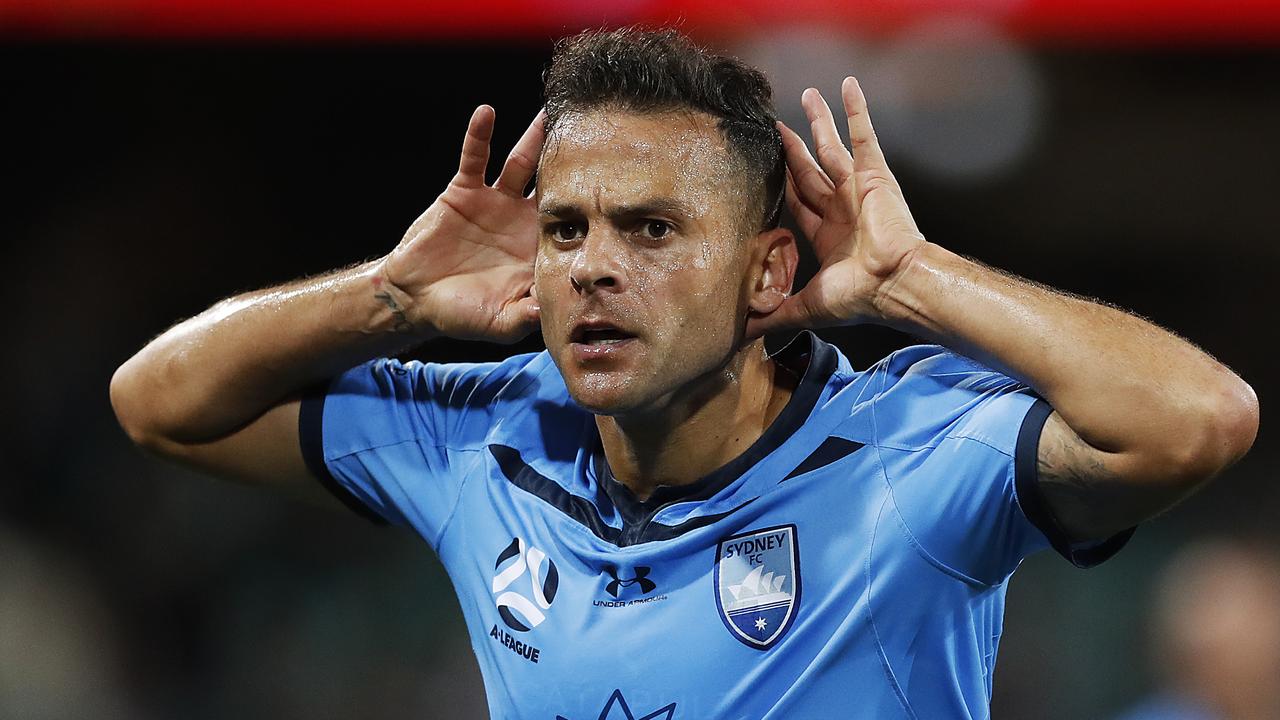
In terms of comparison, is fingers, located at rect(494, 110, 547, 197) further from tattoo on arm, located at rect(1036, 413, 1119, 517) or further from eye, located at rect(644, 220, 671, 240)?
tattoo on arm, located at rect(1036, 413, 1119, 517)

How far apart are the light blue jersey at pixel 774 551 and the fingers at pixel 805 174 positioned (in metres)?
0.32

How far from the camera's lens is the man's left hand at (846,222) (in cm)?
246

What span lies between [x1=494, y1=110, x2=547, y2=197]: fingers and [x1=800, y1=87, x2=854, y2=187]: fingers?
22.4 inches

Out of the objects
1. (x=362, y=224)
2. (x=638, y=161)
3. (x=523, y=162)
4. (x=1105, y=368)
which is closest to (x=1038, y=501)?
(x=1105, y=368)

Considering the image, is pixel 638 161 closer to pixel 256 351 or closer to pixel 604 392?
pixel 604 392

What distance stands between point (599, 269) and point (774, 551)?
2.07 feet

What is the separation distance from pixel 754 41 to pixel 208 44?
265cm

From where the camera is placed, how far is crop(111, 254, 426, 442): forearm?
2.82 m

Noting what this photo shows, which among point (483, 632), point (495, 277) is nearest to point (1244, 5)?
point (495, 277)

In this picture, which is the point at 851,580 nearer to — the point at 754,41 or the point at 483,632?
the point at 483,632

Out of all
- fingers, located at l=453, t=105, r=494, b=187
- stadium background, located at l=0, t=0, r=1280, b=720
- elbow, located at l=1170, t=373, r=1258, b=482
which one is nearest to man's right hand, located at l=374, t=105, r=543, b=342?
fingers, located at l=453, t=105, r=494, b=187

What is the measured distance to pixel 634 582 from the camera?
256 cm

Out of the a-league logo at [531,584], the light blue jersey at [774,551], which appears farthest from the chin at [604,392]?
the a-league logo at [531,584]

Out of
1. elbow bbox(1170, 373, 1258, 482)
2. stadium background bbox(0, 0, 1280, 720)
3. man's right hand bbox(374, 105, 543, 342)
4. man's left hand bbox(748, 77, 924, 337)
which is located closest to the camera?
elbow bbox(1170, 373, 1258, 482)
